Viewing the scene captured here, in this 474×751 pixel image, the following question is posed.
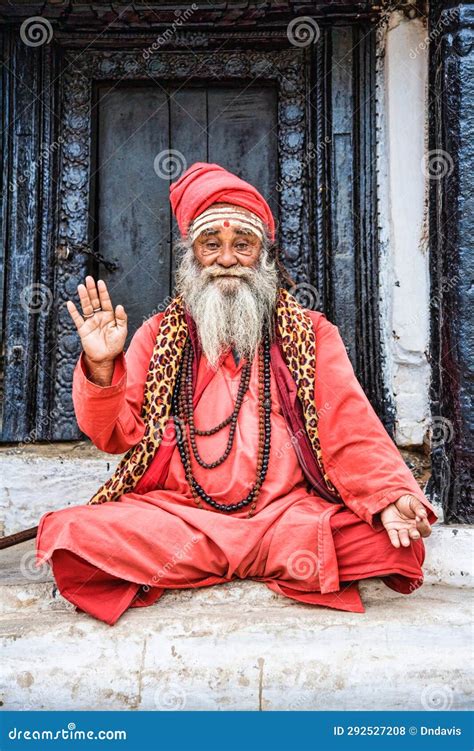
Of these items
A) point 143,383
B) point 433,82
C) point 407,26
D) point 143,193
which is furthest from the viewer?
point 143,193

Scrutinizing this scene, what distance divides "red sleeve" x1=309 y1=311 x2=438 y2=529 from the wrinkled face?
0.42 metres

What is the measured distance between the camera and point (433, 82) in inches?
135

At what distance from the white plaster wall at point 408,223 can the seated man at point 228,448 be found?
103 cm

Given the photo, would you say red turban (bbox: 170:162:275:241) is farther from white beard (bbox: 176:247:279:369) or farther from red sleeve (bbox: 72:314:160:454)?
red sleeve (bbox: 72:314:160:454)

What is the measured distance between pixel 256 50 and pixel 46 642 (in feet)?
10.1

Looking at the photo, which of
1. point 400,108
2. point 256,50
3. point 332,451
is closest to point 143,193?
point 256,50

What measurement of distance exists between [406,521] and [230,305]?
3.31 feet

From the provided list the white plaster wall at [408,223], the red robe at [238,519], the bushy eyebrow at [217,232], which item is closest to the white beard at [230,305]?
the bushy eyebrow at [217,232]

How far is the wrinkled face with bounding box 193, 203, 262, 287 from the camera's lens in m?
2.81

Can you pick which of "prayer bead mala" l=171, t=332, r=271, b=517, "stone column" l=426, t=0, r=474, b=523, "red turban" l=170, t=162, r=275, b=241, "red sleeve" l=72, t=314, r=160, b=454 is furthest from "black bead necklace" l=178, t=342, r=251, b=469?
"stone column" l=426, t=0, r=474, b=523

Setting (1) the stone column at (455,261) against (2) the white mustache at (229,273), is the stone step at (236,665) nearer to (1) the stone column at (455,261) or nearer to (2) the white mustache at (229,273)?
(1) the stone column at (455,261)

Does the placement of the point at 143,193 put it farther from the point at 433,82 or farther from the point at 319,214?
the point at 433,82

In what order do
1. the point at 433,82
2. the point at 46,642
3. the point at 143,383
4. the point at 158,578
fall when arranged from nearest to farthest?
the point at 46,642 → the point at 158,578 → the point at 143,383 → the point at 433,82

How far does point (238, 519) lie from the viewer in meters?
2.52
